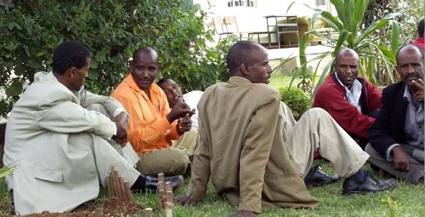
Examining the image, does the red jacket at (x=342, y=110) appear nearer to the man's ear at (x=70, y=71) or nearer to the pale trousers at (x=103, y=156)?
the pale trousers at (x=103, y=156)

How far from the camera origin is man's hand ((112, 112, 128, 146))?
483 centimetres

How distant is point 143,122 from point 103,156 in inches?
24.6

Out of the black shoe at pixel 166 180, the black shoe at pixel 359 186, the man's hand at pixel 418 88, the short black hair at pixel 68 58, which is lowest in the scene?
the black shoe at pixel 359 186

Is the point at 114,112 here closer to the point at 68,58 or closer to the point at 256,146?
the point at 68,58

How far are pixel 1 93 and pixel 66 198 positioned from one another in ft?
8.35

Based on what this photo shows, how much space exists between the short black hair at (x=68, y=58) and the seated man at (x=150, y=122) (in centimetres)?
66

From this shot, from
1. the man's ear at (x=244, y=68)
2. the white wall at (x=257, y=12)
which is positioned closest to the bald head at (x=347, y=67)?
the man's ear at (x=244, y=68)

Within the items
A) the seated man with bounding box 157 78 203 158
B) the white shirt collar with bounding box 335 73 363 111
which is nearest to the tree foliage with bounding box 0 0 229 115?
the seated man with bounding box 157 78 203 158

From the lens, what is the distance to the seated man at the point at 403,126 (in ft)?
16.6

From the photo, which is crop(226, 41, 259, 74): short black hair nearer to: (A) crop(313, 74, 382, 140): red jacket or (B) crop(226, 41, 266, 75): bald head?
(B) crop(226, 41, 266, 75): bald head

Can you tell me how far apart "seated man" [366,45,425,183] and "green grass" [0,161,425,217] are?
0.18 meters

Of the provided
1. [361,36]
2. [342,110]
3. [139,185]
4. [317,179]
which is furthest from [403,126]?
[361,36]

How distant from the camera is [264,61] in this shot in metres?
4.30

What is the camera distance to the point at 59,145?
180 inches
